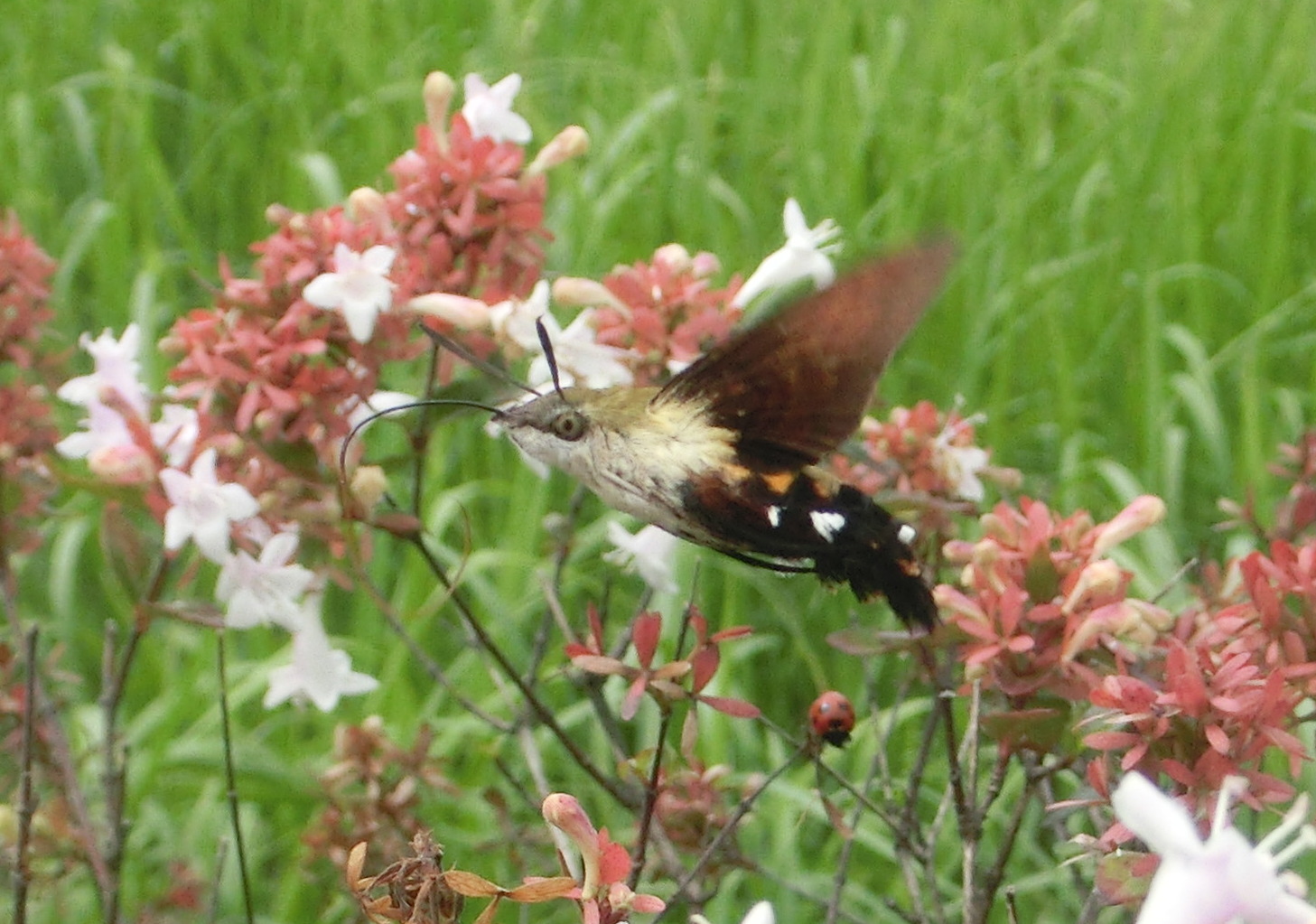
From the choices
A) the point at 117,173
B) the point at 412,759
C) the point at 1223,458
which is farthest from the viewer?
the point at 117,173

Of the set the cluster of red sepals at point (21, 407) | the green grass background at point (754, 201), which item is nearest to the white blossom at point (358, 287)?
the cluster of red sepals at point (21, 407)

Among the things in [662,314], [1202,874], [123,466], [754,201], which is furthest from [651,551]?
[754,201]

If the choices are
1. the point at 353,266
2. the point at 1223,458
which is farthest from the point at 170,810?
the point at 1223,458

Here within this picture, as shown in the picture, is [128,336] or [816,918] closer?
[128,336]

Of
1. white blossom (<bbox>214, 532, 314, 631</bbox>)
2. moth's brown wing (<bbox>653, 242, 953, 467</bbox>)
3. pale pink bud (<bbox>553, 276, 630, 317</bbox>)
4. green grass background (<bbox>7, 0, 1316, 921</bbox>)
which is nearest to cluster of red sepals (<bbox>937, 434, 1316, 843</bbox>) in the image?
moth's brown wing (<bbox>653, 242, 953, 467</bbox>)

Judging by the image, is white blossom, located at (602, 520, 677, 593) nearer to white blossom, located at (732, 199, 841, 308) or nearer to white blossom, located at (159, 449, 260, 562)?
white blossom, located at (732, 199, 841, 308)

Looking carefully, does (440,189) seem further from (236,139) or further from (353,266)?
(236,139)
